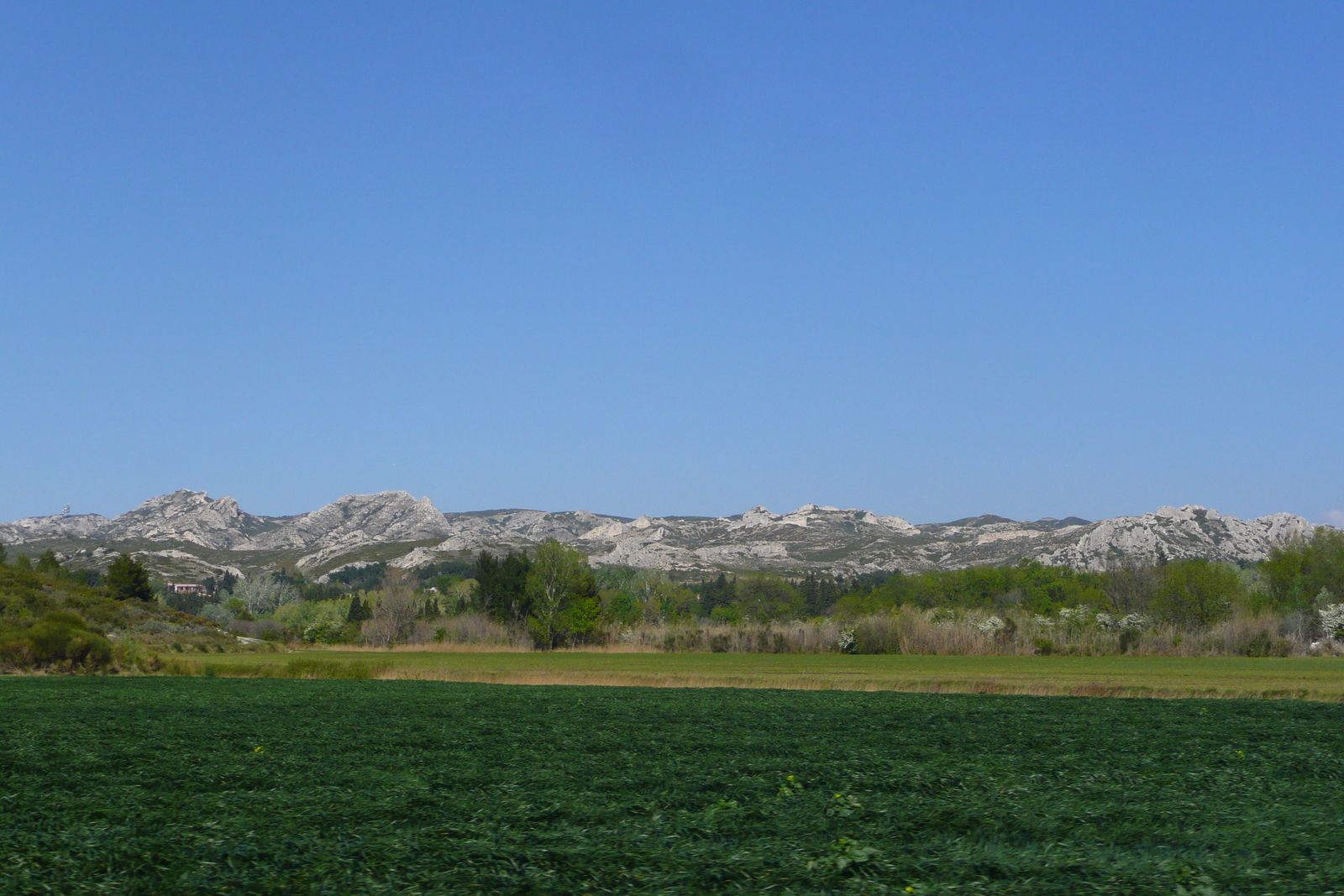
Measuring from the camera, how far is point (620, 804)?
11641mm

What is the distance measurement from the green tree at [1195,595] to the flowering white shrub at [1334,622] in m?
7.03

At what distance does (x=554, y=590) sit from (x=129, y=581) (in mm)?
32825

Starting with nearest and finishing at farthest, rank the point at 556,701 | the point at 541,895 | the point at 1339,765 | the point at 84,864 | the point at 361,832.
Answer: the point at 541,895
the point at 84,864
the point at 361,832
the point at 1339,765
the point at 556,701

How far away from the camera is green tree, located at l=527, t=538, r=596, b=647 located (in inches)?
3265

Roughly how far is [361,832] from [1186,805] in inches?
344

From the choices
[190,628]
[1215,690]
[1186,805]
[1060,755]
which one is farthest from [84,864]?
[190,628]

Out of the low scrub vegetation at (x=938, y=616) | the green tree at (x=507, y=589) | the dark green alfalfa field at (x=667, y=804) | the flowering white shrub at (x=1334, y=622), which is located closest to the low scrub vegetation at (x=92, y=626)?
→ the low scrub vegetation at (x=938, y=616)

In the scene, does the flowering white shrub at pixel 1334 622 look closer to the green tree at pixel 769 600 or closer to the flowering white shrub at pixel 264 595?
the green tree at pixel 769 600

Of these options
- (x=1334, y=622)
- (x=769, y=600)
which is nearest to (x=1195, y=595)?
(x=1334, y=622)

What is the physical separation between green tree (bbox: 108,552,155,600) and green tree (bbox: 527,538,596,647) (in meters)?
29.8

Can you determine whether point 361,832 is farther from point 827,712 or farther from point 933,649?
point 933,649

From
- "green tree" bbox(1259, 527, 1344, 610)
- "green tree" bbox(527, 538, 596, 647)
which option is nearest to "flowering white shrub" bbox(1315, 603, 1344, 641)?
"green tree" bbox(1259, 527, 1344, 610)

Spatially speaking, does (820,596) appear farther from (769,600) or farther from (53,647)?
(53,647)

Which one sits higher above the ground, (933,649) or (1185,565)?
(1185,565)
